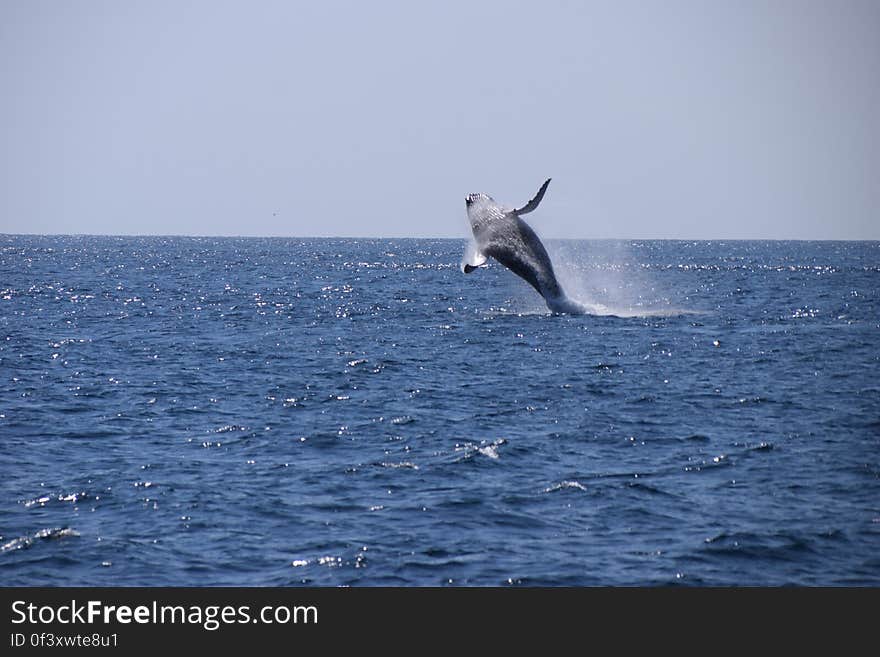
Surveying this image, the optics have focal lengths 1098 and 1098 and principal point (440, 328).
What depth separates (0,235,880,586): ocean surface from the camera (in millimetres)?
16531

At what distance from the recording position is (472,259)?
37406 mm

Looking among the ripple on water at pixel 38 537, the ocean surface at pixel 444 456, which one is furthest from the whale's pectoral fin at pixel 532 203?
the ripple on water at pixel 38 537

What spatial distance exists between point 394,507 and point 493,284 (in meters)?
76.0

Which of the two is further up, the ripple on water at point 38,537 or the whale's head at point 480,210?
the whale's head at point 480,210

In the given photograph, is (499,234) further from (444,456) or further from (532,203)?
(444,456)

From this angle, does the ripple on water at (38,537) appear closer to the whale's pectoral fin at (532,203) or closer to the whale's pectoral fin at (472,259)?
the whale's pectoral fin at (472,259)

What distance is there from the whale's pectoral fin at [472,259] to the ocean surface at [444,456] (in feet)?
10.8

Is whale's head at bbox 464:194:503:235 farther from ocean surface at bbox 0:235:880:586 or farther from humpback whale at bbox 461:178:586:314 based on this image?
ocean surface at bbox 0:235:880:586

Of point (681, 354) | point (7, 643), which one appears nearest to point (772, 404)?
point (681, 354)

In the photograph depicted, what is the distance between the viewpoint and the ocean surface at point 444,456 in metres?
16.5

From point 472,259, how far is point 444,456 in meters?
15.3

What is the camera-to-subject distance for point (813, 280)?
102 metres

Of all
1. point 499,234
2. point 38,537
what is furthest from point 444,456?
point 499,234

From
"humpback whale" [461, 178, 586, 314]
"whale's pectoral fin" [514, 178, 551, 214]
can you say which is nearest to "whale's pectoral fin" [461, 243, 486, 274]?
"humpback whale" [461, 178, 586, 314]
